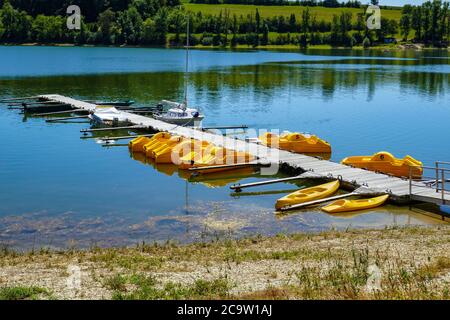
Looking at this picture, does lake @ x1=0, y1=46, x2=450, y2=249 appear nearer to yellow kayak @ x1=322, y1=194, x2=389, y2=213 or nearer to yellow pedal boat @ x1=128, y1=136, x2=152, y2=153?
yellow kayak @ x1=322, y1=194, x2=389, y2=213

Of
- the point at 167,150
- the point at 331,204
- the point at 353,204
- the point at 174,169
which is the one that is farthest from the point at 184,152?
the point at 353,204

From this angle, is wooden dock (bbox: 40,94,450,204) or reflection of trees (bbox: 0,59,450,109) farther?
reflection of trees (bbox: 0,59,450,109)

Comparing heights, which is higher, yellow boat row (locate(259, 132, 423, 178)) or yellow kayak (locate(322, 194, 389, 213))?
yellow boat row (locate(259, 132, 423, 178))

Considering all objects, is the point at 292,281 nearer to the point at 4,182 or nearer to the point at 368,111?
the point at 4,182

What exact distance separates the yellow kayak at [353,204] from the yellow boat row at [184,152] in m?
10.7

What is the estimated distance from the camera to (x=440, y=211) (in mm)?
30375

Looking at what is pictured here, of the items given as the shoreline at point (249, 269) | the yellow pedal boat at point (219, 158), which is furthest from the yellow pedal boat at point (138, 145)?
Result: the shoreline at point (249, 269)

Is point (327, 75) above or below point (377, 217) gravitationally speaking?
above

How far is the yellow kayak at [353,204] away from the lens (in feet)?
97.8

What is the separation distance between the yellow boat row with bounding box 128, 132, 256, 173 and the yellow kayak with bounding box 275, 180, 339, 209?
8.29 m

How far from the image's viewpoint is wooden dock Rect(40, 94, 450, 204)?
31.0m

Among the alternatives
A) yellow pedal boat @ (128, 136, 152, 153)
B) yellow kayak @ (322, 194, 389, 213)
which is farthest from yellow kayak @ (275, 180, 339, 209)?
yellow pedal boat @ (128, 136, 152, 153)
